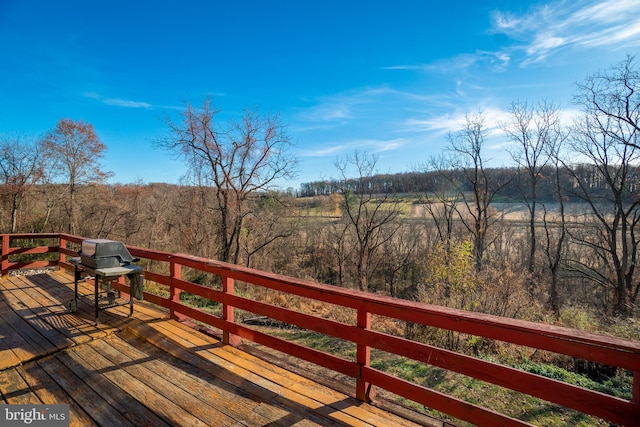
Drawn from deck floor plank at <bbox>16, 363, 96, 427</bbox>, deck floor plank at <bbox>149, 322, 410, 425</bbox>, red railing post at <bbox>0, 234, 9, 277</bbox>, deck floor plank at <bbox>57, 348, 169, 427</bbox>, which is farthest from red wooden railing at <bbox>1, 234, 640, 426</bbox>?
red railing post at <bbox>0, 234, 9, 277</bbox>

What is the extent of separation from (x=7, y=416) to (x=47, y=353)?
39.0 inches

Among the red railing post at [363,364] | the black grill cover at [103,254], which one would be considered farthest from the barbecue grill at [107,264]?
the red railing post at [363,364]

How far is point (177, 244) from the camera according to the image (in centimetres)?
1895

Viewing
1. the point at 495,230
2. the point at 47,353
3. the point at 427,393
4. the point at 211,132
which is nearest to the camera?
the point at 427,393

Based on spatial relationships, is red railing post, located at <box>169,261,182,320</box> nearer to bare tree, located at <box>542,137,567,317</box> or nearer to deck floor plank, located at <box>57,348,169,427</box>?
deck floor plank, located at <box>57,348,169,427</box>

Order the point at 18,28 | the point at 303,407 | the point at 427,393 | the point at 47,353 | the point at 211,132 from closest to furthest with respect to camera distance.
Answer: the point at 427,393
the point at 303,407
the point at 47,353
the point at 18,28
the point at 211,132

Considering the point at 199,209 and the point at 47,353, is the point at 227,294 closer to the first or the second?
the point at 47,353

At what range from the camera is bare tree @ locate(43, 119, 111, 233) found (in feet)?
55.3

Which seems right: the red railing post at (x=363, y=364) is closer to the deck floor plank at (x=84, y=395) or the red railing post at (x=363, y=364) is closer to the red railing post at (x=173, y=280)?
the deck floor plank at (x=84, y=395)

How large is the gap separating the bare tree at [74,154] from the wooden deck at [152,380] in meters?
17.2

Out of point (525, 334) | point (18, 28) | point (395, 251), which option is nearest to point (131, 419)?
point (525, 334)

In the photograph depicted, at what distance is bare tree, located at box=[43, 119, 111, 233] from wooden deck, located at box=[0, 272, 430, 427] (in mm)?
17231

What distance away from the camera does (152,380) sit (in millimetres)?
2475

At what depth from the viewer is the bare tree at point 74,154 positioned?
1686 centimetres
